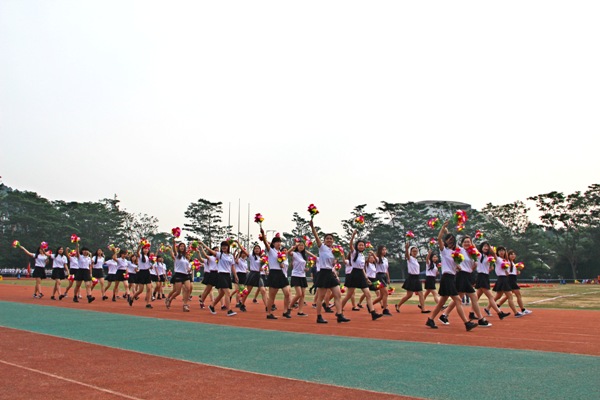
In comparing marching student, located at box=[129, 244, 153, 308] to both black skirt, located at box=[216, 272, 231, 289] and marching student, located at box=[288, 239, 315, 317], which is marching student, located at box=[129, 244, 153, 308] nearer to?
black skirt, located at box=[216, 272, 231, 289]

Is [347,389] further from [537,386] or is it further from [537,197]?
[537,197]

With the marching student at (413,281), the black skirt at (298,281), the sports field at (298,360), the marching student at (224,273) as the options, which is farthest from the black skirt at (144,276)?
the marching student at (413,281)

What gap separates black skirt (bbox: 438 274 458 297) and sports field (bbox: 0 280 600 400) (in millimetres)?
803

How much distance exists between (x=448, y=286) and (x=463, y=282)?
1.82ft

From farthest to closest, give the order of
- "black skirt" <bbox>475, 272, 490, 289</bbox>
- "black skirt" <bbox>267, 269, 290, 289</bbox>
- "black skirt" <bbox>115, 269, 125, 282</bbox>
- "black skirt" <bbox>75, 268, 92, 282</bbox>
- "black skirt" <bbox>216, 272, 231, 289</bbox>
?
"black skirt" <bbox>115, 269, 125, 282</bbox>, "black skirt" <bbox>75, 268, 92, 282</bbox>, "black skirt" <bbox>216, 272, 231, 289</bbox>, "black skirt" <bbox>267, 269, 290, 289</bbox>, "black skirt" <bbox>475, 272, 490, 289</bbox>

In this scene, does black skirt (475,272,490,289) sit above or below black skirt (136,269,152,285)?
below

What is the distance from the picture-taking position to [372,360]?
296 inches

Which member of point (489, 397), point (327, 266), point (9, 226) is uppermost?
point (9, 226)

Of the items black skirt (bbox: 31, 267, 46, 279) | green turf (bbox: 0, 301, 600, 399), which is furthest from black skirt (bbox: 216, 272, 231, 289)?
black skirt (bbox: 31, 267, 46, 279)

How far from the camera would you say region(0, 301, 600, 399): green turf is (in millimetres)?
5832

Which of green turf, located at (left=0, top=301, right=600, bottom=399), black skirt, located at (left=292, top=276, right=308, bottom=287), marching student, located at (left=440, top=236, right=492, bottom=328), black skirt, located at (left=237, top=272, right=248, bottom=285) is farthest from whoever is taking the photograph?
black skirt, located at (left=237, top=272, right=248, bottom=285)

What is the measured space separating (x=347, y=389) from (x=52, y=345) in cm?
585

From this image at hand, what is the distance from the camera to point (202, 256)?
18.3 m

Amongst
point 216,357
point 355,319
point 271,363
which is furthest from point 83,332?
point 355,319
